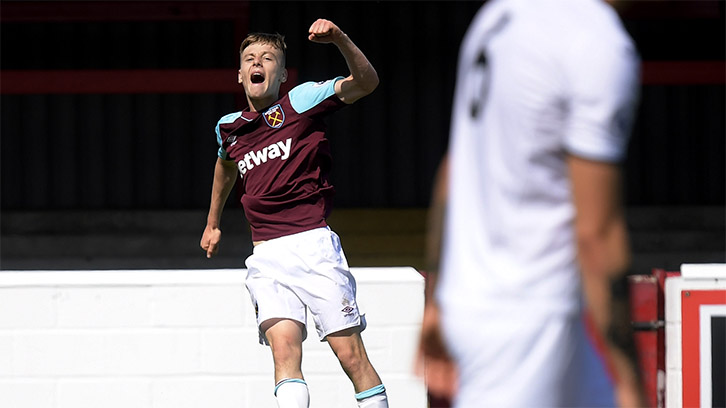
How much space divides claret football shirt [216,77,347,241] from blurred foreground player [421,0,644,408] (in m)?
2.08

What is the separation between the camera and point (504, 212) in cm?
163

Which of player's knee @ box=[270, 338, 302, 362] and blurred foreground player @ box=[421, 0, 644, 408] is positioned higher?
blurred foreground player @ box=[421, 0, 644, 408]

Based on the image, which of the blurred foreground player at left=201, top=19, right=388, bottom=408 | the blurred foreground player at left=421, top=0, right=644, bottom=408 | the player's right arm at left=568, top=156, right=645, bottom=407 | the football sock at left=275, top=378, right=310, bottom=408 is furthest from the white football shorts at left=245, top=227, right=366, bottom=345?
the player's right arm at left=568, top=156, right=645, bottom=407

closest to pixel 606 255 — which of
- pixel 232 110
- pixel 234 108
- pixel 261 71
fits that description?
pixel 261 71

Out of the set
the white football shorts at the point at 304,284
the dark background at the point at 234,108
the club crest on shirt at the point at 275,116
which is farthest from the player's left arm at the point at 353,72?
the dark background at the point at 234,108

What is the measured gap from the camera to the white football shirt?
1.50 meters

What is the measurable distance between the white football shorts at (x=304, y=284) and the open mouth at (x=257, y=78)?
2.07 feet

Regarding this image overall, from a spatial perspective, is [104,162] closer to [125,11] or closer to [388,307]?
[125,11]

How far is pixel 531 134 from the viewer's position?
61.7 inches

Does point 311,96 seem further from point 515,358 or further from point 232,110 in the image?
point 232,110

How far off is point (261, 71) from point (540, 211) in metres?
2.43

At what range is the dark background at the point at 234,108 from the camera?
16406 millimetres

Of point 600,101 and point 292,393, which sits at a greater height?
point 600,101

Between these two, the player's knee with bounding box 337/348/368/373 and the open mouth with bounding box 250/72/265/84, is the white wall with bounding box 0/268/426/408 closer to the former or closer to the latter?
the player's knee with bounding box 337/348/368/373
